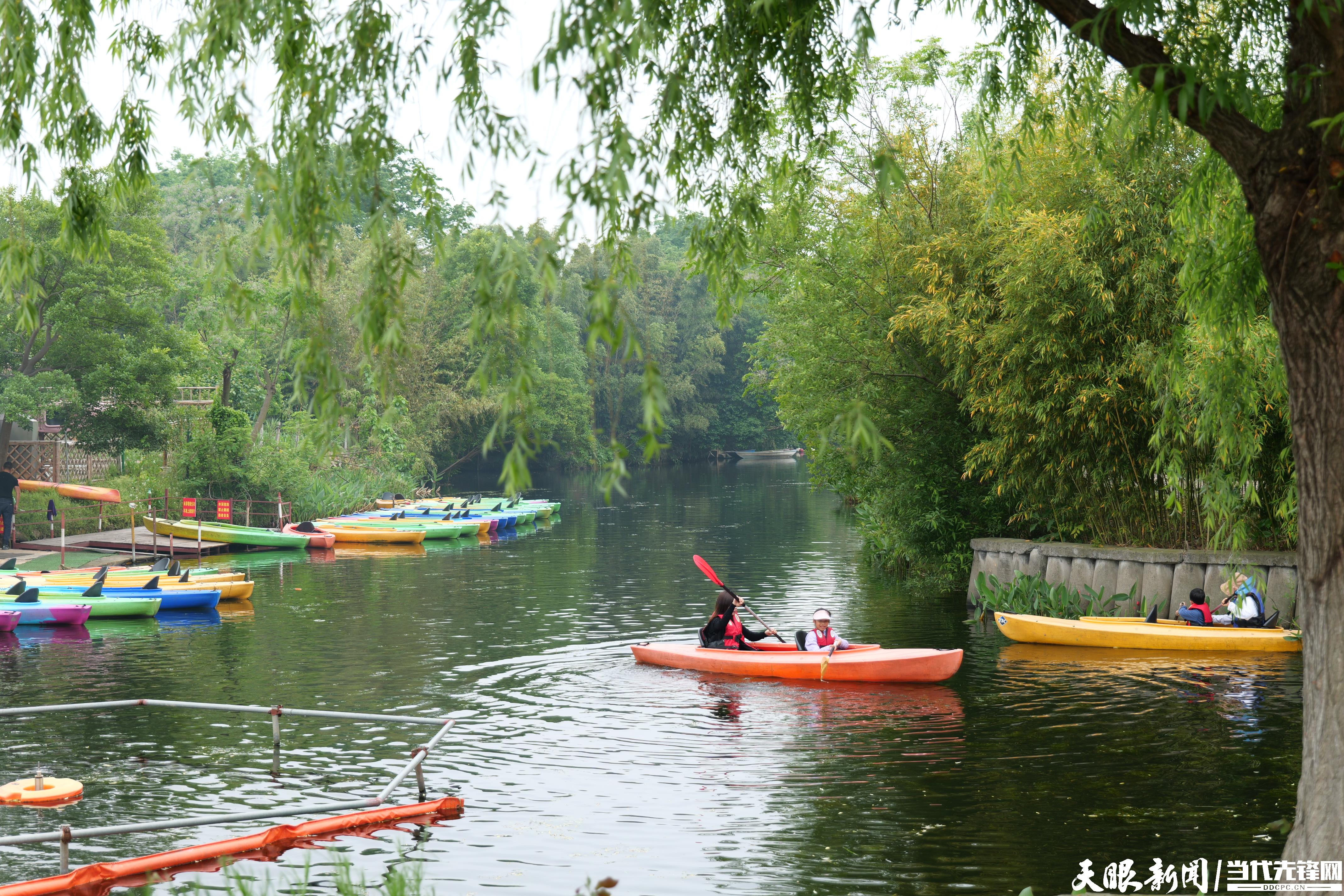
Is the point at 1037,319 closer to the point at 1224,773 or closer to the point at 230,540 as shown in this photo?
the point at 1224,773

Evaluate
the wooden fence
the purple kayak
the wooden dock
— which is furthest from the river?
the wooden fence

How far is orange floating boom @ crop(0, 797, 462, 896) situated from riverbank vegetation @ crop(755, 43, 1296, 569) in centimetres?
490

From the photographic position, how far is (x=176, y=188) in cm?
7756

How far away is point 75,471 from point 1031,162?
28.8 m

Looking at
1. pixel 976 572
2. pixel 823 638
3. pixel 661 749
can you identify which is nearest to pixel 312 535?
pixel 976 572

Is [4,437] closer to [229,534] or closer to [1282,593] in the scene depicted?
[229,534]

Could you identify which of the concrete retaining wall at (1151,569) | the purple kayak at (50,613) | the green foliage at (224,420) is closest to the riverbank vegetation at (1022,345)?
the concrete retaining wall at (1151,569)

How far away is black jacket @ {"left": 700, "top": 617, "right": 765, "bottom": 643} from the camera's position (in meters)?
15.7

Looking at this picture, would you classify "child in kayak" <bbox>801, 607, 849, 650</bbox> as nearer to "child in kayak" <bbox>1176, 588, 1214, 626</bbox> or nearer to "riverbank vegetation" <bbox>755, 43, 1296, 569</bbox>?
"riverbank vegetation" <bbox>755, 43, 1296, 569</bbox>

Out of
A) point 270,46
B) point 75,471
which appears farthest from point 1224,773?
point 75,471

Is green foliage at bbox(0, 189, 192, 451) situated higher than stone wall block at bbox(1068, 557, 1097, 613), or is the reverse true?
green foliage at bbox(0, 189, 192, 451)

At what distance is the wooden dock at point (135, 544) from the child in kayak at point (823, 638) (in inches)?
672

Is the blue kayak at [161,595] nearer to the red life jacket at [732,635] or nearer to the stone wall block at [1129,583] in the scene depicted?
the red life jacket at [732,635]

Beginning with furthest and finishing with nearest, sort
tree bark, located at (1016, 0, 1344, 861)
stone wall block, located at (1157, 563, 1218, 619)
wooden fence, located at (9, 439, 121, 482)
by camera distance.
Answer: wooden fence, located at (9, 439, 121, 482) < stone wall block, located at (1157, 563, 1218, 619) < tree bark, located at (1016, 0, 1344, 861)
